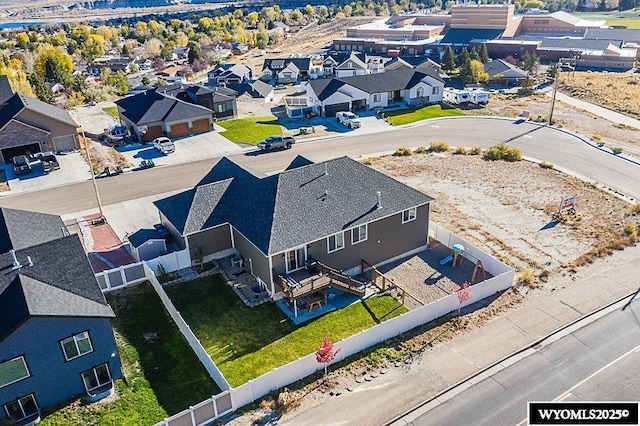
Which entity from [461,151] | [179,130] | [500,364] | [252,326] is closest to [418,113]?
[461,151]

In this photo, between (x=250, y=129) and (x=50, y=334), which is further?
(x=250, y=129)

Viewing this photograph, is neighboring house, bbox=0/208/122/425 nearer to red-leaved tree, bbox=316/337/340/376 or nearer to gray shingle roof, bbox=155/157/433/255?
gray shingle roof, bbox=155/157/433/255

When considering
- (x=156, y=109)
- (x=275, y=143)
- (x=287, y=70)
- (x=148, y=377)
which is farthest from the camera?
(x=287, y=70)

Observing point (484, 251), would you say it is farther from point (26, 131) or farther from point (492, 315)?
point (26, 131)

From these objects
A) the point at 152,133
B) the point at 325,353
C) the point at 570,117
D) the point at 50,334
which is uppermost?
the point at 50,334

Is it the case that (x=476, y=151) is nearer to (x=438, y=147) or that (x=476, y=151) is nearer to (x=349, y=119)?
(x=438, y=147)

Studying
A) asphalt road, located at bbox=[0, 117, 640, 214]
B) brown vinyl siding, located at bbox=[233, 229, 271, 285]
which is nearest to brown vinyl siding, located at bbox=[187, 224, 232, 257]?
brown vinyl siding, located at bbox=[233, 229, 271, 285]
